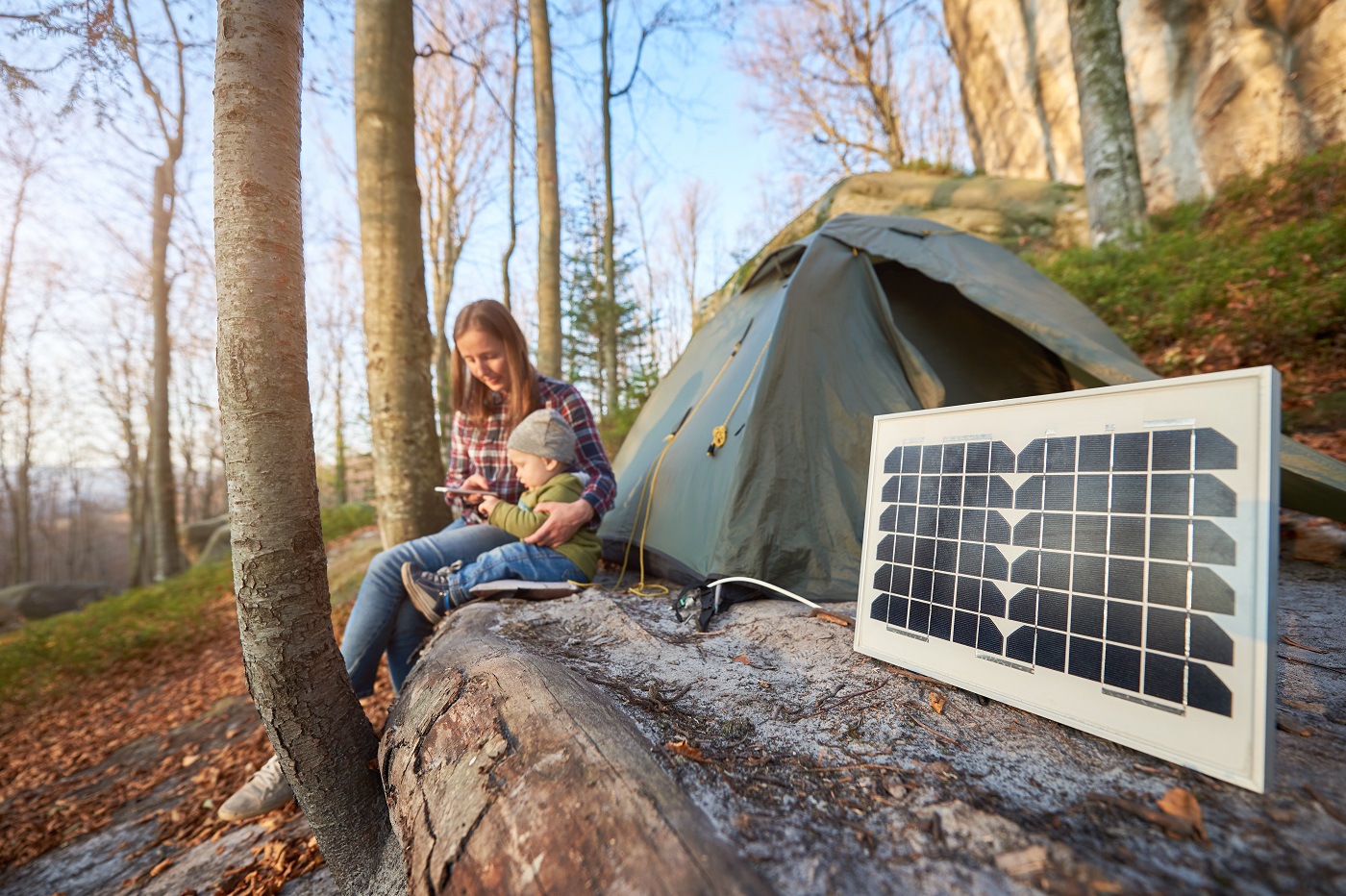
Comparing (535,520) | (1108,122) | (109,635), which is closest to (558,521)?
(535,520)

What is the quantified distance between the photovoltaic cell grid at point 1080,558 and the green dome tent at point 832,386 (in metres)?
0.76

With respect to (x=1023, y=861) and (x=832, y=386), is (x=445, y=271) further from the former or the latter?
(x=1023, y=861)

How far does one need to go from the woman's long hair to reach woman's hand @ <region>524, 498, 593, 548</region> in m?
0.48

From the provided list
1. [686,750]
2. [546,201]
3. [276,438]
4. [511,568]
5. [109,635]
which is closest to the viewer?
[686,750]

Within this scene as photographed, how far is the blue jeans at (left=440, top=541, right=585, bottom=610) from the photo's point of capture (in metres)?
1.95

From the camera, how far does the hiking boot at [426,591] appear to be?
73.9 inches

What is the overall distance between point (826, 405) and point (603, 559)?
1.45 meters

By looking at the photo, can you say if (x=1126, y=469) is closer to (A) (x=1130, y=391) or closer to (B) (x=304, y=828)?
(A) (x=1130, y=391)

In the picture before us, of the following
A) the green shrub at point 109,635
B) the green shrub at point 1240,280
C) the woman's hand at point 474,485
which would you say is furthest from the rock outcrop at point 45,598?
the green shrub at point 1240,280

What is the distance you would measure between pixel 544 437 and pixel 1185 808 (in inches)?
77.6

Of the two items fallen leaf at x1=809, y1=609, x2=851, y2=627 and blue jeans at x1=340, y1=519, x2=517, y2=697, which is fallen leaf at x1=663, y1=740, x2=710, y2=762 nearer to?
fallen leaf at x1=809, y1=609, x2=851, y2=627

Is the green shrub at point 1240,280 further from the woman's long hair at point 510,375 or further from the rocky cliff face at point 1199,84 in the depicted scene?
the woman's long hair at point 510,375

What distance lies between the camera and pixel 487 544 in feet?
7.29

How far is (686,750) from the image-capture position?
95cm
